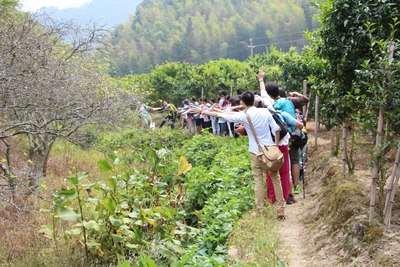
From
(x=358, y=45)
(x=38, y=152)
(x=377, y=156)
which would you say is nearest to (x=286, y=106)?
(x=358, y=45)

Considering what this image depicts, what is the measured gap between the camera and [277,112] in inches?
263

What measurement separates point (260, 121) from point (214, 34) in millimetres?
67058

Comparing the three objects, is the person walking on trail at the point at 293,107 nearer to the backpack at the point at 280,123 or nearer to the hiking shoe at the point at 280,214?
the backpack at the point at 280,123

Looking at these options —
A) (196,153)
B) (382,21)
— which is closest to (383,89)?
(382,21)

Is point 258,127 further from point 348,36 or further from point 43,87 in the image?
point 43,87

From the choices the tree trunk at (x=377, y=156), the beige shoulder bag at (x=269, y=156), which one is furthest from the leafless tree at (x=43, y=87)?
the tree trunk at (x=377, y=156)

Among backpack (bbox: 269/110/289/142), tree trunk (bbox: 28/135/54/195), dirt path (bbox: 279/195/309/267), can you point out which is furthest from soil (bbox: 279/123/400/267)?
tree trunk (bbox: 28/135/54/195)

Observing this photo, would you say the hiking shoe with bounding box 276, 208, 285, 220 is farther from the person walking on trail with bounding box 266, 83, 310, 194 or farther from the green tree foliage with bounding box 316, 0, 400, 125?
the green tree foliage with bounding box 316, 0, 400, 125

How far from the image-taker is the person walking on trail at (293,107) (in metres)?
6.98

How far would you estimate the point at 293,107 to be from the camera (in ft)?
23.1

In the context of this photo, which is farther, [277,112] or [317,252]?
[277,112]

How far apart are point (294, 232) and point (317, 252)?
88cm

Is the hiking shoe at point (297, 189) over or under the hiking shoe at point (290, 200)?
under

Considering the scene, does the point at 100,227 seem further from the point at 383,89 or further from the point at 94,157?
the point at 94,157
